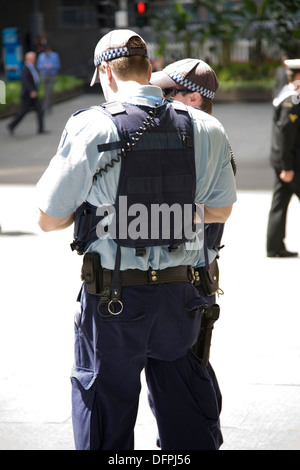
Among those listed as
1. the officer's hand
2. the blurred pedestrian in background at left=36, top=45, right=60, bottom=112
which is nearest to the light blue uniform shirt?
the officer's hand

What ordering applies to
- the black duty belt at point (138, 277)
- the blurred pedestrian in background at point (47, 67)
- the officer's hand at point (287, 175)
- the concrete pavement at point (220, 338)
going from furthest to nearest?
the blurred pedestrian in background at point (47, 67) → the officer's hand at point (287, 175) → the concrete pavement at point (220, 338) → the black duty belt at point (138, 277)

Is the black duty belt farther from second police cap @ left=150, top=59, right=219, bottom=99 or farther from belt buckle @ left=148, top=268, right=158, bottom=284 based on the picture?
second police cap @ left=150, top=59, right=219, bottom=99

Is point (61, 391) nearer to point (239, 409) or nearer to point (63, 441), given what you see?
point (63, 441)

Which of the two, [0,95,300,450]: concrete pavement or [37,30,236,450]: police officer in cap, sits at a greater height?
[37,30,236,450]: police officer in cap

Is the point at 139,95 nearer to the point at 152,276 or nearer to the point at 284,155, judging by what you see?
the point at 152,276

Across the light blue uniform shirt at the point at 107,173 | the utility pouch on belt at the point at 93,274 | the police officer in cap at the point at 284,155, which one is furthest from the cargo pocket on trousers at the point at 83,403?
the police officer in cap at the point at 284,155

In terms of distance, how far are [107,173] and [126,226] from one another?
212mm

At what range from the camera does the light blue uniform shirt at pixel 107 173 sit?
3.00 meters

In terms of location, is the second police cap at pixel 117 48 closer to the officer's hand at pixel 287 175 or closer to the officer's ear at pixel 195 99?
the officer's ear at pixel 195 99

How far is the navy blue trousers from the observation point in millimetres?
3080

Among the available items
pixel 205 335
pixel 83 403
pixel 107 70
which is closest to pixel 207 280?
pixel 205 335

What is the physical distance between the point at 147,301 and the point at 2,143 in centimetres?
1692

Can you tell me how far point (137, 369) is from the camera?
313cm

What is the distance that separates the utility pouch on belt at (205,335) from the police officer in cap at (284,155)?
466 cm
